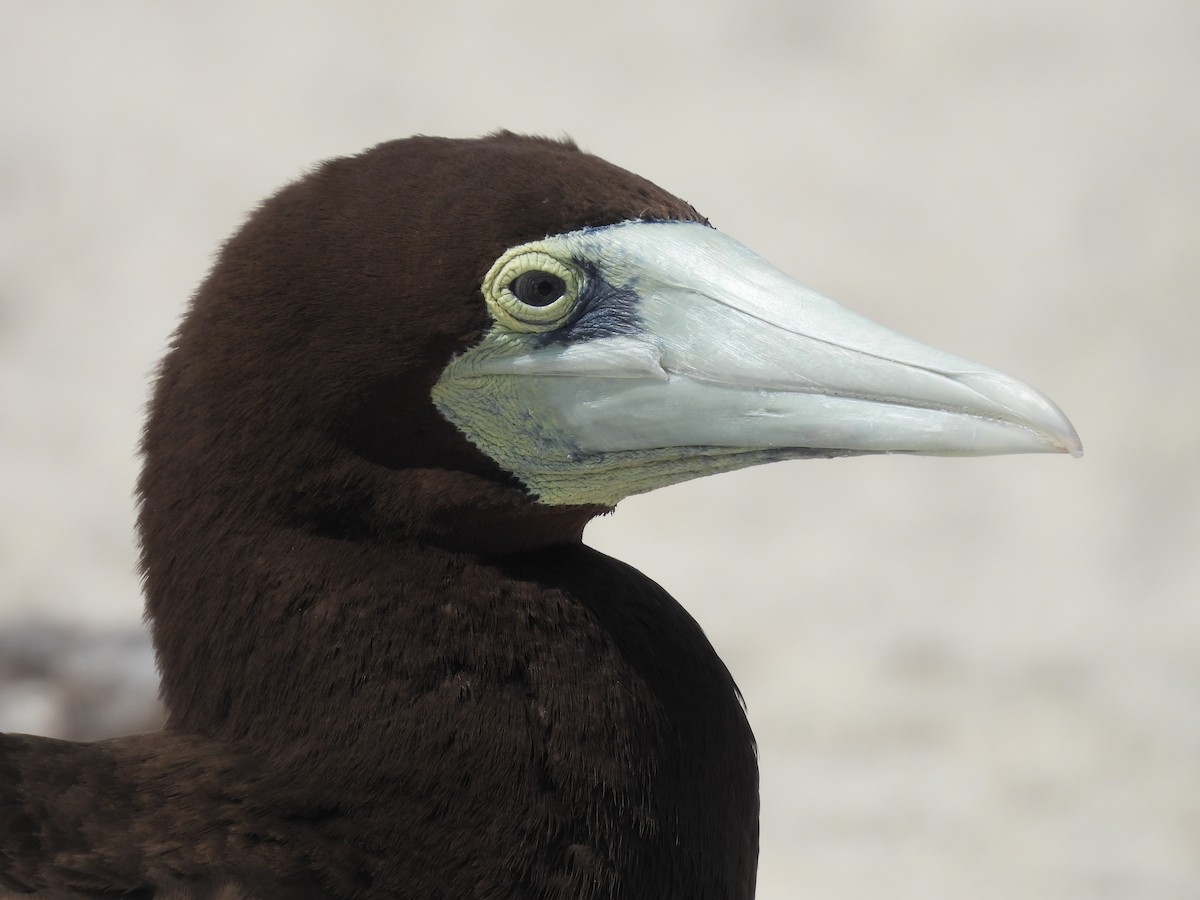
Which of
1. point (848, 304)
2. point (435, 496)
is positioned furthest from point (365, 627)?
point (848, 304)

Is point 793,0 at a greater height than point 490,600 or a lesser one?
greater

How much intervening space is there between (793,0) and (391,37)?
7.34 ft

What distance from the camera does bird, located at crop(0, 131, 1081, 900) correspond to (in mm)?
2049

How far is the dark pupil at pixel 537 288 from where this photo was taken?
2.10 metres

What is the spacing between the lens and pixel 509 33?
28.0ft

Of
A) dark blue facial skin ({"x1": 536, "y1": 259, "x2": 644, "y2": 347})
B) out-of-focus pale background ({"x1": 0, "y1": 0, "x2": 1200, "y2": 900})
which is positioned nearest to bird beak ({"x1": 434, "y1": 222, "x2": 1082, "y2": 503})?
dark blue facial skin ({"x1": 536, "y1": 259, "x2": 644, "y2": 347})

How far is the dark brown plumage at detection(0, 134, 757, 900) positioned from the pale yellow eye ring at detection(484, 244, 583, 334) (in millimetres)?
22

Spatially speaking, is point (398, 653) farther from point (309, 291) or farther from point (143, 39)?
point (143, 39)

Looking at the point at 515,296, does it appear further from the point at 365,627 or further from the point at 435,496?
the point at 365,627

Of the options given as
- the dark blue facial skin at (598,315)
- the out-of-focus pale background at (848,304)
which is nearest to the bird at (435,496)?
the dark blue facial skin at (598,315)

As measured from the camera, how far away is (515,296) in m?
2.11

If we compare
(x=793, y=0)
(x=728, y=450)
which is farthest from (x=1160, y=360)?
(x=728, y=450)

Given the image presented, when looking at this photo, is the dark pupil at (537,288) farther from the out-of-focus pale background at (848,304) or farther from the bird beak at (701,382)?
the out-of-focus pale background at (848,304)

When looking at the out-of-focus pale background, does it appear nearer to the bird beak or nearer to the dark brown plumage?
the dark brown plumage
